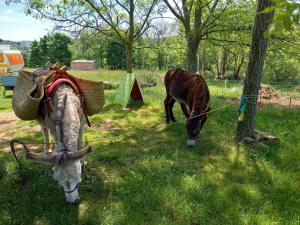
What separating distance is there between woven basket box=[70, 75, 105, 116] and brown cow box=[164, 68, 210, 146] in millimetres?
1973

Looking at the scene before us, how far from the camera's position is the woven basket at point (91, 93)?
214 inches

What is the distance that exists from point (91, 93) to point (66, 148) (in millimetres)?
1899

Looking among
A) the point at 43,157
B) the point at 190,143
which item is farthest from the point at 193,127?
the point at 43,157

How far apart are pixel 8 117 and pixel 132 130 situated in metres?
4.71

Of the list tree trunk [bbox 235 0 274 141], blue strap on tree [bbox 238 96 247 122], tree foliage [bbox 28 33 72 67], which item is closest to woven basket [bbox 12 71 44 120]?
blue strap on tree [bbox 238 96 247 122]

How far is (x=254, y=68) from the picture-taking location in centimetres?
615

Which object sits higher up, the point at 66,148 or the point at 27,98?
the point at 27,98

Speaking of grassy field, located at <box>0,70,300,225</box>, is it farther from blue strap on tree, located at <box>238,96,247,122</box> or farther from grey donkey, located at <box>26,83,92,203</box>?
blue strap on tree, located at <box>238,96,247,122</box>

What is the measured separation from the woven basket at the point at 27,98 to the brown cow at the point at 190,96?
3059 mm

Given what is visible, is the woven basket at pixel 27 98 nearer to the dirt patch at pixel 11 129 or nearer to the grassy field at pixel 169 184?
the grassy field at pixel 169 184

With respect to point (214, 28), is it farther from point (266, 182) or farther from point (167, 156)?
point (266, 182)

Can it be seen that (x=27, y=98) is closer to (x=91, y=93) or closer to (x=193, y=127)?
(x=91, y=93)

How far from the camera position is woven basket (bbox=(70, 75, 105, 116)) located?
5.44 metres

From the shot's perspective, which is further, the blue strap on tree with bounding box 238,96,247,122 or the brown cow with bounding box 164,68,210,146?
the brown cow with bounding box 164,68,210,146
